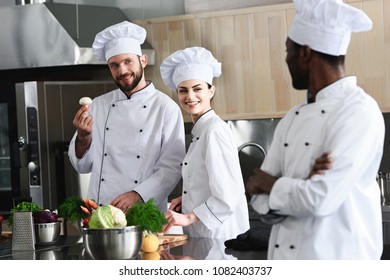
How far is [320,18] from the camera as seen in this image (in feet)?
5.61

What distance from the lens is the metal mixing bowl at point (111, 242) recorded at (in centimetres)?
207

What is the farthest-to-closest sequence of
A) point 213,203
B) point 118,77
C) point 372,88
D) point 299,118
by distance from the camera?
point 372,88 → point 118,77 → point 213,203 → point 299,118

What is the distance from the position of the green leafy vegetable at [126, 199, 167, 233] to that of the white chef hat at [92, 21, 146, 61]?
809mm

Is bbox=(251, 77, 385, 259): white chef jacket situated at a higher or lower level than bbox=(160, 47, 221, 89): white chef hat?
lower

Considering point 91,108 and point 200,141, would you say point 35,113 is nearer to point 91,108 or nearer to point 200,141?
point 91,108

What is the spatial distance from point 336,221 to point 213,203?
78cm

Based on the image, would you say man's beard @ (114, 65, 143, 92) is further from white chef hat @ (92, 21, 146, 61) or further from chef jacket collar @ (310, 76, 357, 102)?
chef jacket collar @ (310, 76, 357, 102)

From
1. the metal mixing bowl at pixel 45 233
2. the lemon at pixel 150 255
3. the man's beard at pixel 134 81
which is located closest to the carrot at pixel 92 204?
the metal mixing bowl at pixel 45 233

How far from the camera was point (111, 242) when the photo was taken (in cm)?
207

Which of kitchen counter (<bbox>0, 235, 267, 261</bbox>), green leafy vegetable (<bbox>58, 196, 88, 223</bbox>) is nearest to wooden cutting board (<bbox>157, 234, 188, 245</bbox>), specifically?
kitchen counter (<bbox>0, 235, 267, 261</bbox>)

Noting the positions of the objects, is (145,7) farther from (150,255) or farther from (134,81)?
(150,255)

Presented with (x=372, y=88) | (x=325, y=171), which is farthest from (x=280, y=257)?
(x=372, y=88)

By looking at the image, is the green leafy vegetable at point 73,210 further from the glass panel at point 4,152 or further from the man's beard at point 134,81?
the glass panel at point 4,152

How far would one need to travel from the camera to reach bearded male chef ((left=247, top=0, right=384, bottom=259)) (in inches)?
64.0
